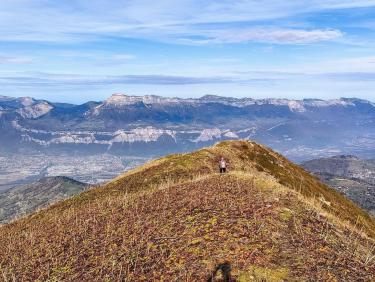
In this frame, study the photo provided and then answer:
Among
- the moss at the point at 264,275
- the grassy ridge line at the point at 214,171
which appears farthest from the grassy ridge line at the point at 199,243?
the grassy ridge line at the point at 214,171

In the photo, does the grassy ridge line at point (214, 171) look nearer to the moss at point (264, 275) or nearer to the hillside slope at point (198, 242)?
the hillside slope at point (198, 242)

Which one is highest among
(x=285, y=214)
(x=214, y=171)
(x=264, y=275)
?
(x=285, y=214)

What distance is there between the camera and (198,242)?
22469 mm

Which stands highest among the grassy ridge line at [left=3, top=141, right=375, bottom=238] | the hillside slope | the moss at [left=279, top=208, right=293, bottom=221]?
the moss at [left=279, top=208, right=293, bottom=221]

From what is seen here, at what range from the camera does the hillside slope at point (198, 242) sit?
19500 mm

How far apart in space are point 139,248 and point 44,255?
7.06 m

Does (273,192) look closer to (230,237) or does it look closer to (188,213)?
(188,213)

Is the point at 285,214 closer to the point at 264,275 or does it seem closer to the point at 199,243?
the point at 199,243

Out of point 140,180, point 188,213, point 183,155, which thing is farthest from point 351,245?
point 183,155

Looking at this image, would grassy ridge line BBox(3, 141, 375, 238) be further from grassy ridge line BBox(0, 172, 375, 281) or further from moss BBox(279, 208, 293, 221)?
moss BBox(279, 208, 293, 221)

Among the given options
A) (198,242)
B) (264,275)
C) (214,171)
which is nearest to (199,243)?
(198,242)

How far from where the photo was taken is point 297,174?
83062mm

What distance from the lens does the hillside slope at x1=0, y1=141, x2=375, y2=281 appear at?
19.5 metres

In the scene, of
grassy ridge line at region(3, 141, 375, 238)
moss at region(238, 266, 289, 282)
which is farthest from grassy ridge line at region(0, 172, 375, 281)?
grassy ridge line at region(3, 141, 375, 238)
